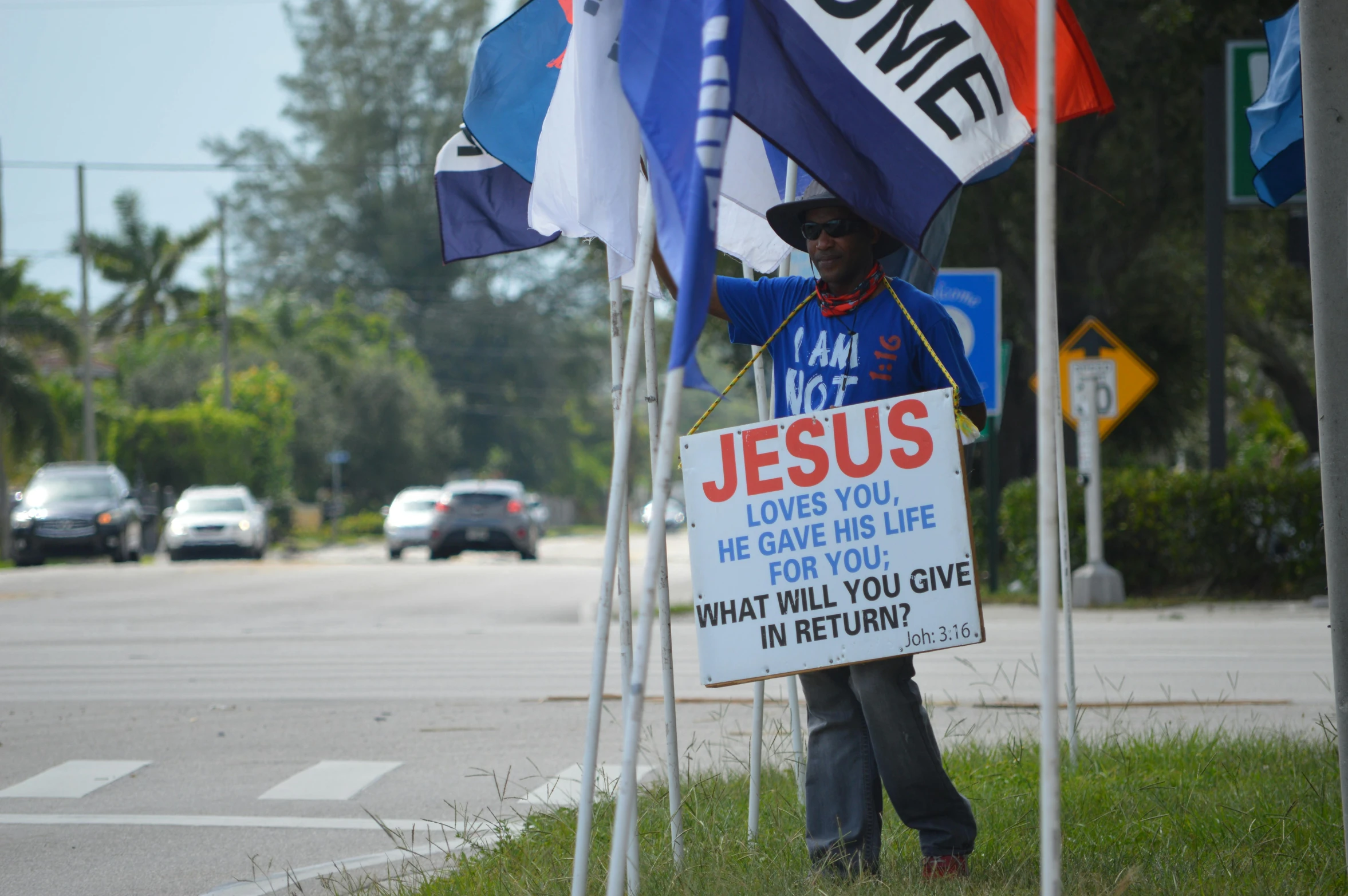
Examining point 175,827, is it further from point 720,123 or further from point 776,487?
point 720,123

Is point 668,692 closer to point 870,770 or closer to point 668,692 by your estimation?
point 668,692

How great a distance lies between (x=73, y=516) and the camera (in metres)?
27.8

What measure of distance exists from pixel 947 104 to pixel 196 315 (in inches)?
2391

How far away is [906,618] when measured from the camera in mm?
3805

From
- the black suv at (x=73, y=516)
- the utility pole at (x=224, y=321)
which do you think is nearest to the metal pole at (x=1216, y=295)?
the black suv at (x=73, y=516)

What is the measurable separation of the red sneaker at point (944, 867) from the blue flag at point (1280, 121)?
3480 mm

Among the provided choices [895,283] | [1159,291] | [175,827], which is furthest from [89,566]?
[895,283]

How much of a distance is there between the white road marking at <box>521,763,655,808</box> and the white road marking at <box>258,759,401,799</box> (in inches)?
32.5

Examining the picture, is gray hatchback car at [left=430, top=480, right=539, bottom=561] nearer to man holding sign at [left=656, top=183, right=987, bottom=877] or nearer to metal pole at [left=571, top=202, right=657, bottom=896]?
man holding sign at [left=656, top=183, right=987, bottom=877]

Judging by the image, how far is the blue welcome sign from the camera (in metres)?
11.7

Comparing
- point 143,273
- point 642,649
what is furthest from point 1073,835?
point 143,273

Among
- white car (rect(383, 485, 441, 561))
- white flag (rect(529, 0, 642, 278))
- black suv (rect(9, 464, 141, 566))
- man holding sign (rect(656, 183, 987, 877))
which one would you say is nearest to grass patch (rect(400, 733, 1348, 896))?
man holding sign (rect(656, 183, 987, 877))

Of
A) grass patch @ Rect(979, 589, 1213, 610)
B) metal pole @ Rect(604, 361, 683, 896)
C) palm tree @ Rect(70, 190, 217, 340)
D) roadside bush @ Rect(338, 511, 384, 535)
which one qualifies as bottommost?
roadside bush @ Rect(338, 511, 384, 535)

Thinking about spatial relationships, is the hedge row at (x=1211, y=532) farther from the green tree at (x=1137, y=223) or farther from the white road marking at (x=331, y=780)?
the white road marking at (x=331, y=780)
